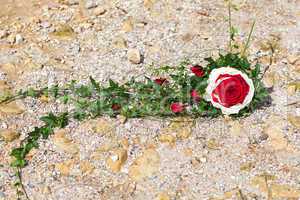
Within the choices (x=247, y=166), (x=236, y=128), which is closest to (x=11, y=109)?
(x=236, y=128)

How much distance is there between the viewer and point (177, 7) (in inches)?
197

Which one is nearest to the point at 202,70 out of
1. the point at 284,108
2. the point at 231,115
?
the point at 231,115

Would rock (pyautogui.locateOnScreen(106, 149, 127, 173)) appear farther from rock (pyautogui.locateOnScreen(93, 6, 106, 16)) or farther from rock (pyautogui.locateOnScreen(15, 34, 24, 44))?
rock (pyautogui.locateOnScreen(93, 6, 106, 16))

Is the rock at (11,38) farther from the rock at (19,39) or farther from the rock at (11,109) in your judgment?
the rock at (11,109)

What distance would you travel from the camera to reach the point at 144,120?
4043 millimetres

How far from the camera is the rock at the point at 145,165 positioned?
373 cm

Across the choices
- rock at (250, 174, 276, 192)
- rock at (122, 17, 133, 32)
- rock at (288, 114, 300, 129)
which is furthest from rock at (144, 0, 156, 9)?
rock at (250, 174, 276, 192)

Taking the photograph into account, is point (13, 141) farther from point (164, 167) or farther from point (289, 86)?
point (289, 86)

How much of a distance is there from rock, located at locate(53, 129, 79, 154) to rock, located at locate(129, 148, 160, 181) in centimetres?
39

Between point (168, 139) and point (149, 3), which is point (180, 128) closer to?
point (168, 139)

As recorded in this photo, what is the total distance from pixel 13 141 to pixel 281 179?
1673 millimetres

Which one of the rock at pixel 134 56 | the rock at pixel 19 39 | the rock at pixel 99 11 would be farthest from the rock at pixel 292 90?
the rock at pixel 19 39

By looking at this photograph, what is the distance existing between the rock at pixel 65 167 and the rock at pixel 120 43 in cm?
113

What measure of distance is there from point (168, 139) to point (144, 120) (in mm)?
222
